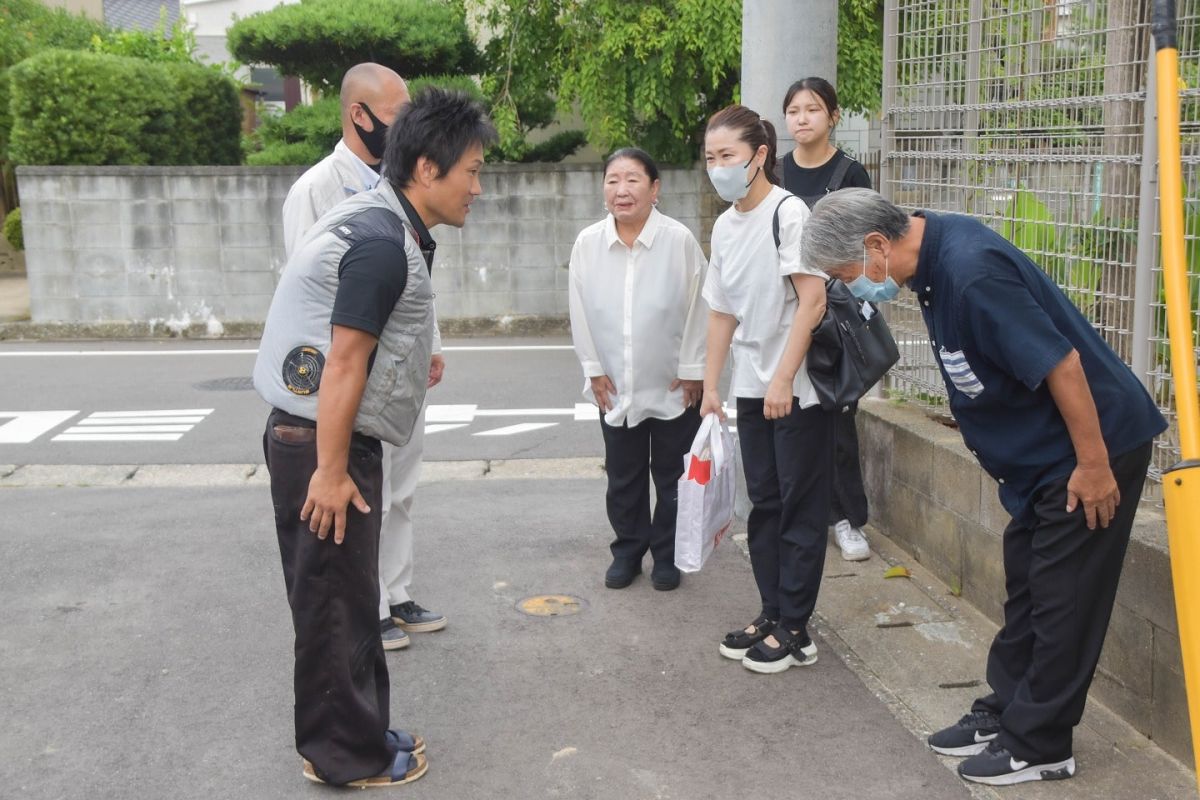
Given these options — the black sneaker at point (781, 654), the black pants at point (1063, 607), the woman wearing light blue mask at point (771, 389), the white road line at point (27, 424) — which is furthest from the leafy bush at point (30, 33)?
the black pants at point (1063, 607)

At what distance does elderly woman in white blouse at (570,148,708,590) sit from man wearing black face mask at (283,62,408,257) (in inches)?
34.9

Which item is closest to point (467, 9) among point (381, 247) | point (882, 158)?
point (882, 158)

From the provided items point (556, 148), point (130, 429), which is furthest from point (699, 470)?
point (556, 148)

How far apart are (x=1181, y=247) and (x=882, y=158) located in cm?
311

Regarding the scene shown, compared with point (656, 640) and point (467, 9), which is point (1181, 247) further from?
point (467, 9)

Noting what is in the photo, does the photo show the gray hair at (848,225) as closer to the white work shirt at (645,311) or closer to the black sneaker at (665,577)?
the white work shirt at (645,311)

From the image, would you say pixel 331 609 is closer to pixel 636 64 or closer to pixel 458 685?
pixel 458 685

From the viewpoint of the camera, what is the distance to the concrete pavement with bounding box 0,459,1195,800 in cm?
360

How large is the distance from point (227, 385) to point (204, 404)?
30.5 inches

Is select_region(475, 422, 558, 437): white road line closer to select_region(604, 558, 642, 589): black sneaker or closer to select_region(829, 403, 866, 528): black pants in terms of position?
select_region(604, 558, 642, 589): black sneaker

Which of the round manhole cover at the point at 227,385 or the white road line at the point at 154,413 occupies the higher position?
the round manhole cover at the point at 227,385

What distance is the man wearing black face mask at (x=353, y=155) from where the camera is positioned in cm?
441

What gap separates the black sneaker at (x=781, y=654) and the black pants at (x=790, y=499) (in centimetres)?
4

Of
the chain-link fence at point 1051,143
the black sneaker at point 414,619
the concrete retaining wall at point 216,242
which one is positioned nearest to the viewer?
the chain-link fence at point 1051,143
